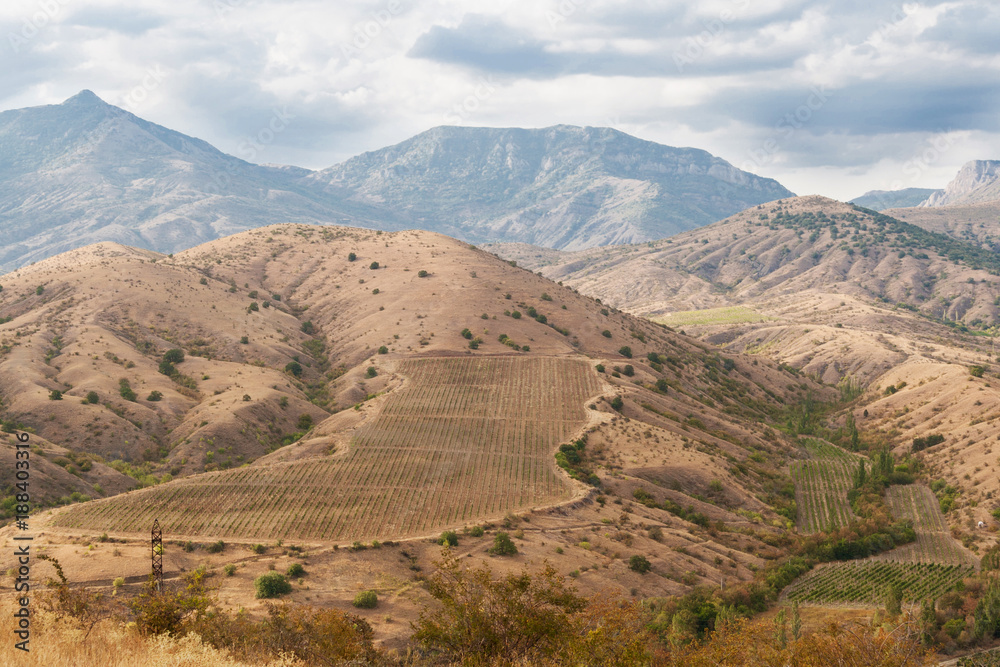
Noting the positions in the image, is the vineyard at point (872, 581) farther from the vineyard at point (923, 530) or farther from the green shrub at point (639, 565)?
the green shrub at point (639, 565)

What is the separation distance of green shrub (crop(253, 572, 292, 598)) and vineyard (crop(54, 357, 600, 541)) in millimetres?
10697

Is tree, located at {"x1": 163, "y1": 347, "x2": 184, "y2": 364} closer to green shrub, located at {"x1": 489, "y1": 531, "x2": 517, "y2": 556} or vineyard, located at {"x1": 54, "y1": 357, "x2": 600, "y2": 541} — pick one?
vineyard, located at {"x1": 54, "y1": 357, "x2": 600, "y2": 541}

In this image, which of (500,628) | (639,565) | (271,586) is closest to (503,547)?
(639,565)

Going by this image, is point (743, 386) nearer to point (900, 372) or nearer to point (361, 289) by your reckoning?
point (900, 372)

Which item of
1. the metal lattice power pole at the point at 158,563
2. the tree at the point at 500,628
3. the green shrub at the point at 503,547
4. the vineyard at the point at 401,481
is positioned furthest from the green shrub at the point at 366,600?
the tree at the point at 500,628

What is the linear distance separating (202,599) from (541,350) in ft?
303

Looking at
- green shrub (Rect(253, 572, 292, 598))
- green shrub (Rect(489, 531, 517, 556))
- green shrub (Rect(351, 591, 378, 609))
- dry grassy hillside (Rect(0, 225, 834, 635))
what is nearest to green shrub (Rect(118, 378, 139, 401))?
dry grassy hillside (Rect(0, 225, 834, 635))

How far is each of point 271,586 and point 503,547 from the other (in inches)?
770

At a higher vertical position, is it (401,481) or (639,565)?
(401,481)

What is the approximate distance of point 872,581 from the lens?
67.4m

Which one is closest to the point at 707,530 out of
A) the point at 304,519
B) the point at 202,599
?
the point at 304,519

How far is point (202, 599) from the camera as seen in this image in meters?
26.6

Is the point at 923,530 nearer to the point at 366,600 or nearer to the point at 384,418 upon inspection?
the point at 384,418

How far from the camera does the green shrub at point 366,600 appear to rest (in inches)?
1934
